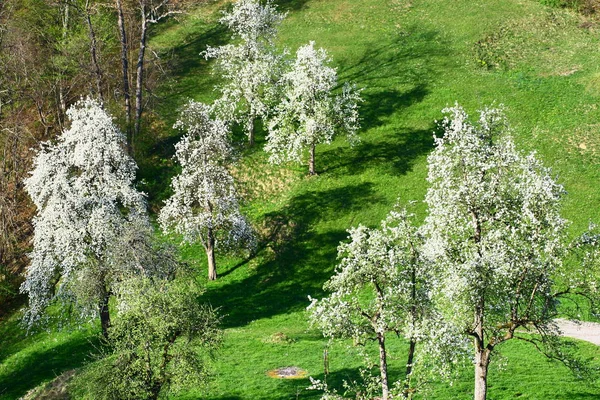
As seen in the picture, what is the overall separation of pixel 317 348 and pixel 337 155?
27.5 m

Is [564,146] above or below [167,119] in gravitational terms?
below

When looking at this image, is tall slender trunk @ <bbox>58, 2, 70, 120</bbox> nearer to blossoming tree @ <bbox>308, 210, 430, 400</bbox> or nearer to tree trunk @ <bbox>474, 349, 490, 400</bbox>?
blossoming tree @ <bbox>308, 210, 430, 400</bbox>

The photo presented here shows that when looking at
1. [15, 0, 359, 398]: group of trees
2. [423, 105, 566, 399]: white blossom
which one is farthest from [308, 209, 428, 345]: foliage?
[15, 0, 359, 398]: group of trees

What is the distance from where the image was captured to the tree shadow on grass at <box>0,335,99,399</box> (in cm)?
4872

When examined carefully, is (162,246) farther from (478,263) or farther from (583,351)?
(583,351)

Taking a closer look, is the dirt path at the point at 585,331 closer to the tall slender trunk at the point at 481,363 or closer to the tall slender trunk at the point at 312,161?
the tall slender trunk at the point at 481,363

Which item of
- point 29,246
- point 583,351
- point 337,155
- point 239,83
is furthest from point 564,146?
point 29,246

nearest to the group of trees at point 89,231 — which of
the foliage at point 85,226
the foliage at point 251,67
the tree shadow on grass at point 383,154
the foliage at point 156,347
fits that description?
the foliage at point 85,226

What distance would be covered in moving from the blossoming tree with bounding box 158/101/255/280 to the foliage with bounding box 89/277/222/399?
2377cm

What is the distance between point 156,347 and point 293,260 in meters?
27.7

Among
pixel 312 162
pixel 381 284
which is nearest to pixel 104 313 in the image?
pixel 312 162

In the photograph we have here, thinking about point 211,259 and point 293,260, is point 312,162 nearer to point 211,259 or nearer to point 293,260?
point 293,260

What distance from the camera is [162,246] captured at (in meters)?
51.1

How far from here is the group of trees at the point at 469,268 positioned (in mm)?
31016
